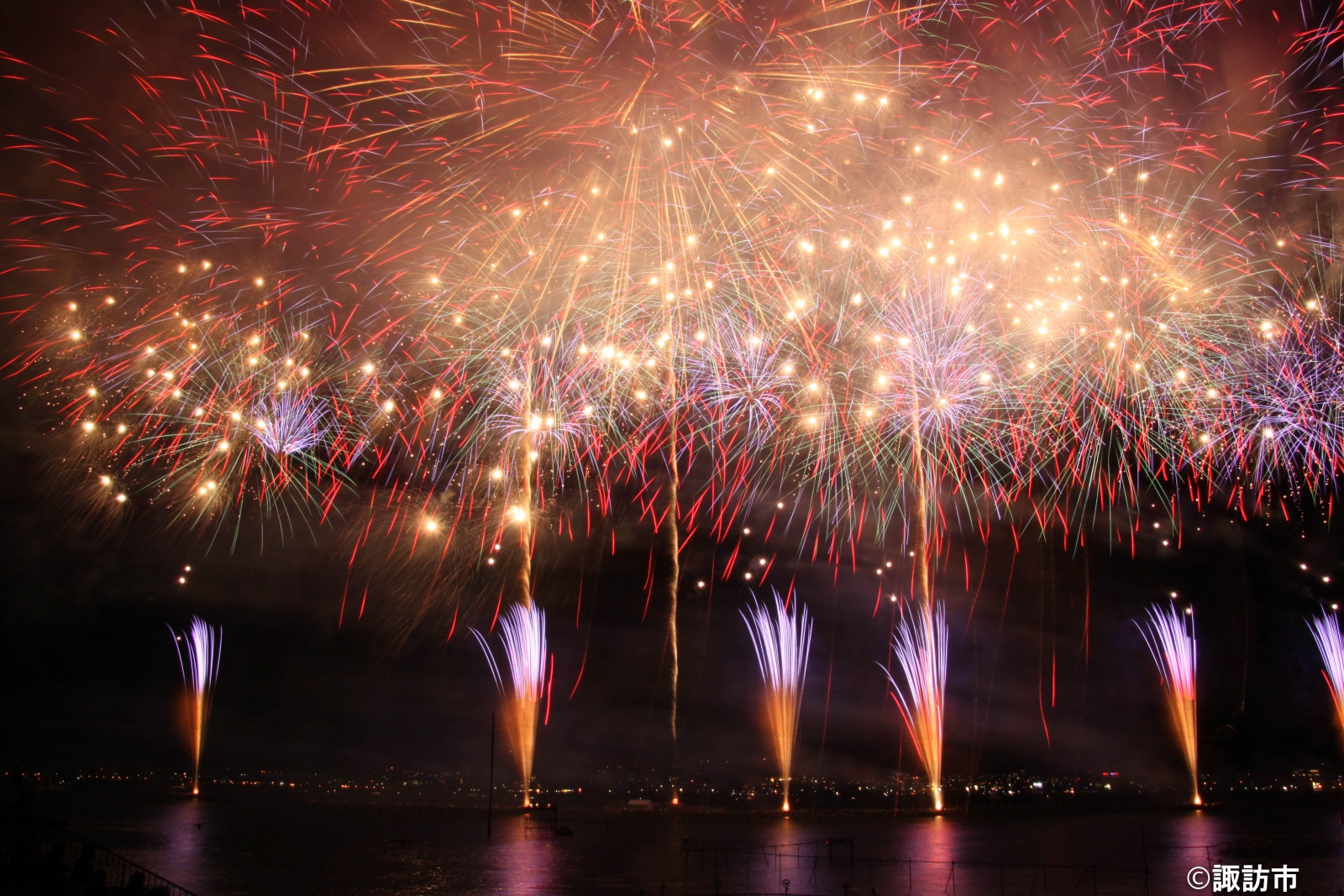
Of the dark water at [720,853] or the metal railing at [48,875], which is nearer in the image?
the metal railing at [48,875]

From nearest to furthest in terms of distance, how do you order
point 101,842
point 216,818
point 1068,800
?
point 101,842 < point 216,818 < point 1068,800

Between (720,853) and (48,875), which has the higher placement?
(48,875)

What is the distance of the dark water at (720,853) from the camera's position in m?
23.9

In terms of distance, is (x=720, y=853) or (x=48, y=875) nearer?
(x=48, y=875)

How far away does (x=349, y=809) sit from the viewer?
259 feet

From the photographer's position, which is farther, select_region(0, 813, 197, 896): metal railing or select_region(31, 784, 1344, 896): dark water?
select_region(31, 784, 1344, 896): dark water

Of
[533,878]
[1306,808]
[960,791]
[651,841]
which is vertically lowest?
[960,791]

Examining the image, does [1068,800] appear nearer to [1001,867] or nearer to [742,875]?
[1001,867]

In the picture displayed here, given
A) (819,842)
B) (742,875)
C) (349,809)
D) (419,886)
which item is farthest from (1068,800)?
(419,886)

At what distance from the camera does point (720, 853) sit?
34.2 metres

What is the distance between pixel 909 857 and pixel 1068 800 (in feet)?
218

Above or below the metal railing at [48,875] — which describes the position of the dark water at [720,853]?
below

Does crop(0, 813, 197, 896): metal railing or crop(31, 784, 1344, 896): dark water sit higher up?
crop(0, 813, 197, 896): metal railing

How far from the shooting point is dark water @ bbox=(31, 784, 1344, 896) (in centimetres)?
2392
